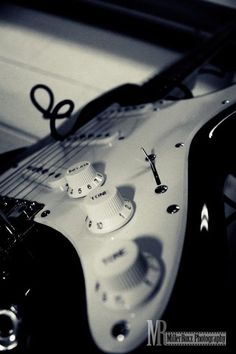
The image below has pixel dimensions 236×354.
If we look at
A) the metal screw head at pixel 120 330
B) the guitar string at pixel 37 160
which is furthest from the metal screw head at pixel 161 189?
the guitar string at pixel 37 160

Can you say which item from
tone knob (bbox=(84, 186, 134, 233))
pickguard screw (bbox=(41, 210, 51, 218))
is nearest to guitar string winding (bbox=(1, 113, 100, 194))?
pickguard screw (bbox=(41, 210, 51, 218))

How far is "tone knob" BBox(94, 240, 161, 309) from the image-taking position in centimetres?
37

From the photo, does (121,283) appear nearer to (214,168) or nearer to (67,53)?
(214,168)

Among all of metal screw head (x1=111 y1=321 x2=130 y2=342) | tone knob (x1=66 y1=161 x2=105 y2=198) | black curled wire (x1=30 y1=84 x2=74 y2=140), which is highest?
black curled wire (x1=30 y1=84 x2=74 y2=140)

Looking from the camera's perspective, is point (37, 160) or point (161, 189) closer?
point (161, 189)

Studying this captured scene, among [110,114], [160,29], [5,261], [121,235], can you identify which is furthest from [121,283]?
[160,29]

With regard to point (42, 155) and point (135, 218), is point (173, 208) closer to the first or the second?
point (135, 218)

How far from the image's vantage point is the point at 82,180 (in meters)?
0.60

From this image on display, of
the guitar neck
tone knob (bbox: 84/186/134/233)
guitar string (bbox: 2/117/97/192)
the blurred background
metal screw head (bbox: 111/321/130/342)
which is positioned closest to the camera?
metal screw head (bbox: 111/321/130/342)

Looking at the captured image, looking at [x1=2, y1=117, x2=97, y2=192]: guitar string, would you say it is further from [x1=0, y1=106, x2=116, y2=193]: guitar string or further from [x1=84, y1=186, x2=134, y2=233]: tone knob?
[x1=84, y1=186, x2=134, y2=233]: tone knob

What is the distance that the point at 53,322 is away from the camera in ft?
1.36

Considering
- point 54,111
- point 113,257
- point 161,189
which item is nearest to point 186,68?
point 54,111

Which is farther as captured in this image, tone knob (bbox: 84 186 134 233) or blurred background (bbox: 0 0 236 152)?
blurred background (bbox: 0 0 236 152)

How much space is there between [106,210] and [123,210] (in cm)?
3
